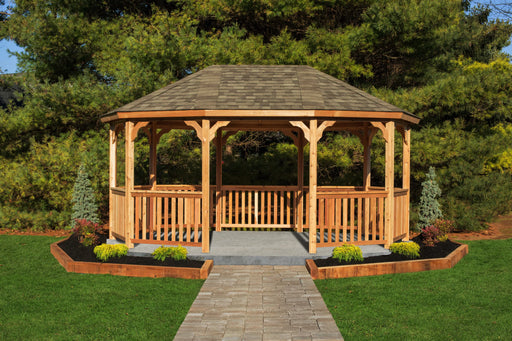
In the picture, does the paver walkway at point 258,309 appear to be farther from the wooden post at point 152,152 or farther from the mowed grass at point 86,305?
the wooden post at point 152,152

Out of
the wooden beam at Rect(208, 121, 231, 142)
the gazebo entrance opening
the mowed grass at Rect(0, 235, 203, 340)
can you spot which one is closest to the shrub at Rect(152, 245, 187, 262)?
the gazebo entrance opening

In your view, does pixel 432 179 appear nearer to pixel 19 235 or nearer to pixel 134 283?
pixel 134 283

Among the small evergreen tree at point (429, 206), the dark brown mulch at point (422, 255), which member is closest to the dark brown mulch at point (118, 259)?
the dark brown mulch at point (422, 255)

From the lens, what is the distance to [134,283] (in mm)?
7250

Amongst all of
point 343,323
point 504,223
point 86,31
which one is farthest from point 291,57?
point 343,323

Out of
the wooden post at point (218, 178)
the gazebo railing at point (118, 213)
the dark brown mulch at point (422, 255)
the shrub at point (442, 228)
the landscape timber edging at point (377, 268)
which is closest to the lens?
the landscape timber edging at point (377, 268)

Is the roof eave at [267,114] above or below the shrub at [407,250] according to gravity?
above

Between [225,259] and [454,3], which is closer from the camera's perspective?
[225,259]

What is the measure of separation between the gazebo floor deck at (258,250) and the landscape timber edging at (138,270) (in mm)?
538

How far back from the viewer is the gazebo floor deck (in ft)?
27.5

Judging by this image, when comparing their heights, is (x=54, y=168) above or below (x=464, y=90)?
below

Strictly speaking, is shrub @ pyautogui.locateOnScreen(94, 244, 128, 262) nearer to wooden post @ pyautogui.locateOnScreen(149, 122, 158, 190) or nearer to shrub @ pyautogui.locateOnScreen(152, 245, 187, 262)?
shrub @ pyautogui.locateOnScreen(152, 245, 187, 262)

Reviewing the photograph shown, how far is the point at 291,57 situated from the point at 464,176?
6.59 meters

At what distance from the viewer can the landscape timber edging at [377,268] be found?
7.63 m
